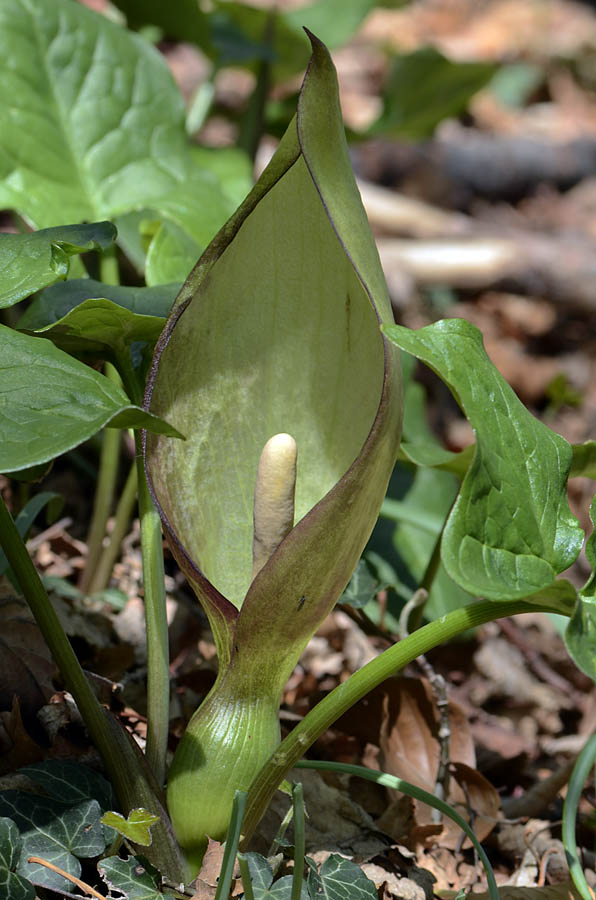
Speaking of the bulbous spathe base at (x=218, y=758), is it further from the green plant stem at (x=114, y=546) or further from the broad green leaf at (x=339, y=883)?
the green plant stem at (x=114, y=546)

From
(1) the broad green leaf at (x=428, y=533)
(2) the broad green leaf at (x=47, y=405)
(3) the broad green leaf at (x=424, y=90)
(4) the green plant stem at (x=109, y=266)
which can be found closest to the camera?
(2) the broad green leaf at (x=47, y=405)

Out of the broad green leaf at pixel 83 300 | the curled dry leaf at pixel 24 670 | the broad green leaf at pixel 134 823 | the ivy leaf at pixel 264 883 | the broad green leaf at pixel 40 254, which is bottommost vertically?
the curled dry leaf at pixel 24 670

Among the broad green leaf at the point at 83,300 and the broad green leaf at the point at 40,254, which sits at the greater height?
the broad green leaf at the point at 40,254

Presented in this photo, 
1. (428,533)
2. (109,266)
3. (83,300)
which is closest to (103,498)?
(109,266)

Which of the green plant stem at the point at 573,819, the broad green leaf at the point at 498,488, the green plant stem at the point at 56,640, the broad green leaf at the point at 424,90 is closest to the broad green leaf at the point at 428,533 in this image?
the green plant stem at the point at 573,819

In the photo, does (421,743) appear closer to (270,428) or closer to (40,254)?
(270,428)

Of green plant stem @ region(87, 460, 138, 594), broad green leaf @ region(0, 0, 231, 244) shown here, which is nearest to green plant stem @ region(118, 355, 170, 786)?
green plant stem @ region(87, 460, 138, 594)
